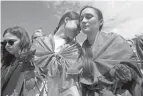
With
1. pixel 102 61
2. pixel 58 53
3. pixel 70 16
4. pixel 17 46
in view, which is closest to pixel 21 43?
pixel 17 46

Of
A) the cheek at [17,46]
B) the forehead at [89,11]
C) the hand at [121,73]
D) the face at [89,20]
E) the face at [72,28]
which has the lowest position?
the hand at [121,73]

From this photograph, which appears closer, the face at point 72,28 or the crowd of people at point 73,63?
the crowd of people at point 73,63

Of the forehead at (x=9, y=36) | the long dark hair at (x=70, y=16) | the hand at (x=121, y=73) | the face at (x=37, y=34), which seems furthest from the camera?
the face at (x=37, y=34)

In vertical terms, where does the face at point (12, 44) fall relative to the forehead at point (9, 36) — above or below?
below

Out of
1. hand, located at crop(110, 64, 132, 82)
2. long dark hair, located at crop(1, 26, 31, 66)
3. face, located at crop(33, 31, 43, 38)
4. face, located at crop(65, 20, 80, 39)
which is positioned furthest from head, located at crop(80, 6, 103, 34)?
face, located at crop(33, 31, 43, 38)

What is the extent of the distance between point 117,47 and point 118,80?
29cm

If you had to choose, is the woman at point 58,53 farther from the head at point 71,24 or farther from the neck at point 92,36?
the neck at point 92,36

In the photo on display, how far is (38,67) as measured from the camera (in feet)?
7.88

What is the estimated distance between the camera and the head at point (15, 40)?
2.13 meters

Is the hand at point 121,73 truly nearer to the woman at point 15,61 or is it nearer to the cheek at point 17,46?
the woman at point 15,61

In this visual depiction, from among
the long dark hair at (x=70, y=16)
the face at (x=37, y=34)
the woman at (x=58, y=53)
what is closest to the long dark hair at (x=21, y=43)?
the woman at (x=58, y=53)

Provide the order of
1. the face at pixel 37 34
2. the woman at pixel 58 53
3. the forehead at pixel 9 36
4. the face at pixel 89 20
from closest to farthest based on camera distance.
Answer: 1. the face at pixel 89 20
2. the forehead at pixel 9 36
3. the woman at pixel 58 53
4. the face at pixel 37 34

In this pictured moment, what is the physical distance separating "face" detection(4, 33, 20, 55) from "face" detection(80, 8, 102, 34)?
639mm

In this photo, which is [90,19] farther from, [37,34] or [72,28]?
[37,34]
